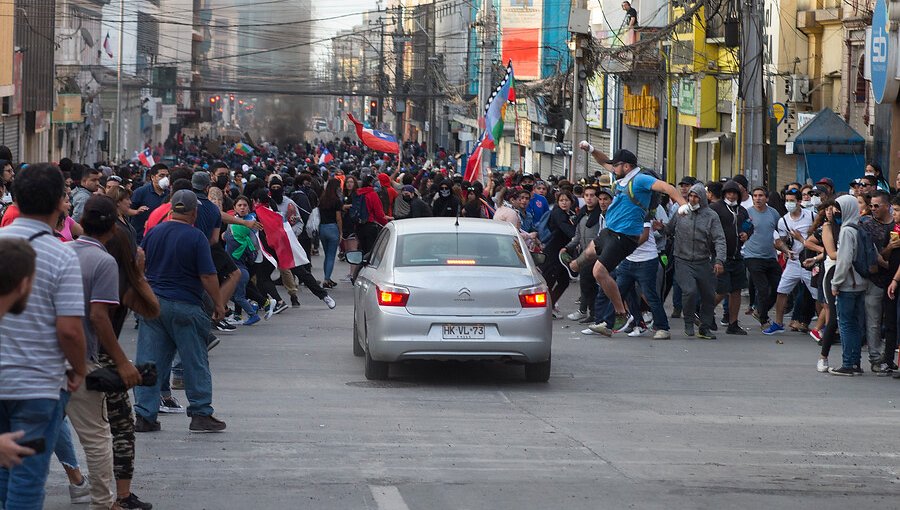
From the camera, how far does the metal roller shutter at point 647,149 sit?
1875 inches

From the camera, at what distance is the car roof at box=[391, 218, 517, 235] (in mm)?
13062

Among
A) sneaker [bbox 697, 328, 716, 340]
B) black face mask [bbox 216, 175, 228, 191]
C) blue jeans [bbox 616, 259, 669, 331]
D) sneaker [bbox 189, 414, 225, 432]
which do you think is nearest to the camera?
sneaker [bbox 189, 414, 225, 432]

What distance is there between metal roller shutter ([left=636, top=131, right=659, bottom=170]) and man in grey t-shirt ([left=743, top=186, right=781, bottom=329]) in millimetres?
28825

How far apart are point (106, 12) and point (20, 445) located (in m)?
91.9

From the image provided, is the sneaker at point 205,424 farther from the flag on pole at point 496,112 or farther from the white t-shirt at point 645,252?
the flag on pole at point 496,112

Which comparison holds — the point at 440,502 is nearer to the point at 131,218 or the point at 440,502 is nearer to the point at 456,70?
the point at 131,218

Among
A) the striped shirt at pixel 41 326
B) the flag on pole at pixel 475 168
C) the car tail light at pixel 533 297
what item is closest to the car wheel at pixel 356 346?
the car tail light at pixel 533 297

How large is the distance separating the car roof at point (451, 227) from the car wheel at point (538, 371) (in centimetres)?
124

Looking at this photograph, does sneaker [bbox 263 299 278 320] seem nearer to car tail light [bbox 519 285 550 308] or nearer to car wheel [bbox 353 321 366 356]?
car wheel [bbox 353 321 366 356]

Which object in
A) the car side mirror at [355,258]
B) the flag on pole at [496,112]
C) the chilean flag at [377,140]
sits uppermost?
the flag on pole at [496,112]

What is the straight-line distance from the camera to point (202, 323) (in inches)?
388

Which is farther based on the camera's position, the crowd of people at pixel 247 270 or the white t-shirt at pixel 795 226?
the white t-shirt at pixel 795 226

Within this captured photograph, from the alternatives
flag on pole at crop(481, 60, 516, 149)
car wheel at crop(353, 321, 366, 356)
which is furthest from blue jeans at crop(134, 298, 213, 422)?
flag on pole at crop(481, 60, 516, 149)

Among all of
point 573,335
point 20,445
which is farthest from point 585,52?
point 20,445
